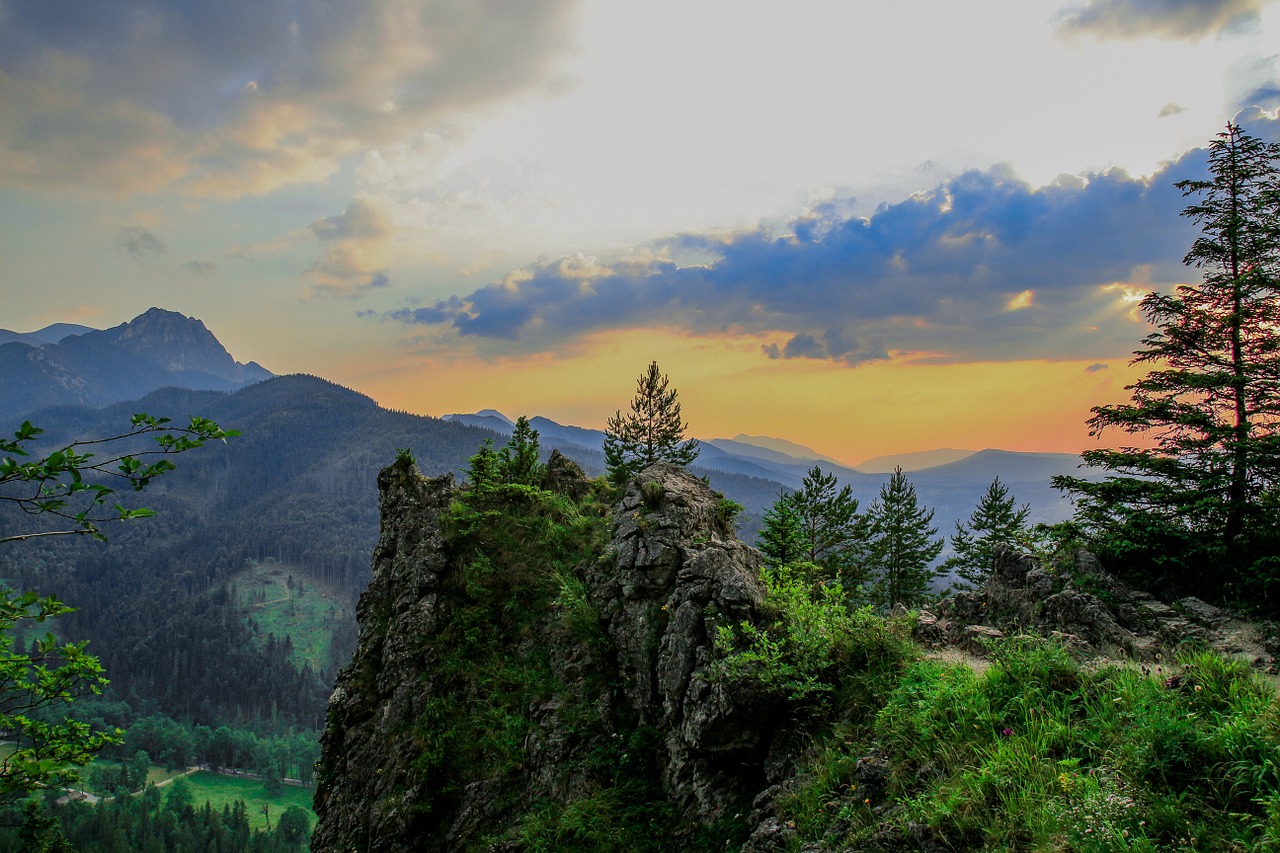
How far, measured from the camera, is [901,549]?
1492 inches

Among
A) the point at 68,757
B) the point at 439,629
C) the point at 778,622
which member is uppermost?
the point at 778,622

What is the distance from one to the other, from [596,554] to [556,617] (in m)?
2.04

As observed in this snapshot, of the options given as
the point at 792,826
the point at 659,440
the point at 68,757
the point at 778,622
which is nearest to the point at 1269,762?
the point at 792,826

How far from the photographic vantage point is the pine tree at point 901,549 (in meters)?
37.2

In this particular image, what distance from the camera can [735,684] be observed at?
32.7ft

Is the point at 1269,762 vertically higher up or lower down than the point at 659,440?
lower down

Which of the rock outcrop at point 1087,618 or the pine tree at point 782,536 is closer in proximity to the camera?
the rock outcrop at point 1087,618

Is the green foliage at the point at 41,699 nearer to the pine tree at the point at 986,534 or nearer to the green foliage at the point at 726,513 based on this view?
the green foliage at the point at 726,513

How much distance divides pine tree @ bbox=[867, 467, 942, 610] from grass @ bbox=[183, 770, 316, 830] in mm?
143847

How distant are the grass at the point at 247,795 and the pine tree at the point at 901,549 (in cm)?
14385

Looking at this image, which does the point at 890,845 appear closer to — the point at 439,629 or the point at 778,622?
the point at 778,622

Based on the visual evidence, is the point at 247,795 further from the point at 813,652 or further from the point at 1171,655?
the point at 1171,655

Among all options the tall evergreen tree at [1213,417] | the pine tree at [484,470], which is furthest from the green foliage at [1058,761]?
the pine tree at [484,470]

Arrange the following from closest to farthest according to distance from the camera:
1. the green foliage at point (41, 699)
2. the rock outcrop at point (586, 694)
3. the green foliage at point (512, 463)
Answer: the green foliage at point (41, 699) < the rock outcrop at point (586, 694) < the green foliage at point (512, 463)
